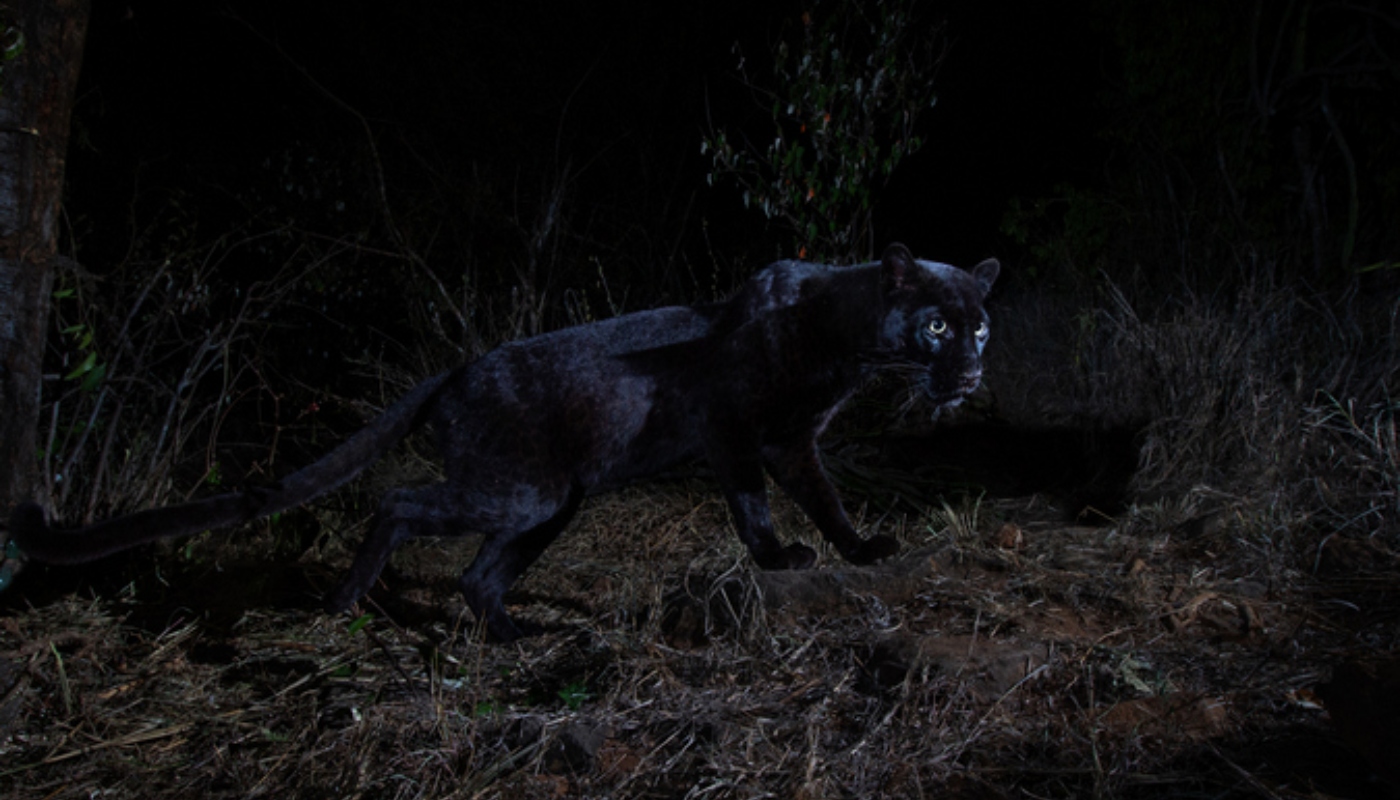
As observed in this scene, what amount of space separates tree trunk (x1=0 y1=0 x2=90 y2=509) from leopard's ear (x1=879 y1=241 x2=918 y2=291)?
9.90 feet

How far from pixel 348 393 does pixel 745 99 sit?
5.83 metres

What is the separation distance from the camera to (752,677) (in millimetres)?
2887

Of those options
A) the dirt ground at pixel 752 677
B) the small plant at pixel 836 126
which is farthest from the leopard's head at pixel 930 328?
the small plant at pixel 836 126

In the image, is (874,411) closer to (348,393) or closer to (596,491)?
(596,491)

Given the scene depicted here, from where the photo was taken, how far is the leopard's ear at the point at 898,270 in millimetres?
3340

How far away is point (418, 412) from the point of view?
3367 millimetres

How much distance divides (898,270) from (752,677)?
5.09 feet

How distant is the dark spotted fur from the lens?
3.23m

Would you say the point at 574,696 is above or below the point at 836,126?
below

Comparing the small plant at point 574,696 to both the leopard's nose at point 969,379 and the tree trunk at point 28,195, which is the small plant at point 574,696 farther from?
the tree trunk at point 28,195

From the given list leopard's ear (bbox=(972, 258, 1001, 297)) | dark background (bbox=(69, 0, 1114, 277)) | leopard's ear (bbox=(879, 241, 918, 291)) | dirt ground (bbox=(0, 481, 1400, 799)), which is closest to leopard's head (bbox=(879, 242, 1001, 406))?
leopard's ear (bbox=(879, 241, 918, 291))

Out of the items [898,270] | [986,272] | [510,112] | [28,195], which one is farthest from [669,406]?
[510,112]

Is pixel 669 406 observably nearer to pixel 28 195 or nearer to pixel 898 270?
pixel 898 270

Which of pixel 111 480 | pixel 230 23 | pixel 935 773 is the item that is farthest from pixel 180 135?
pixel 935 773
